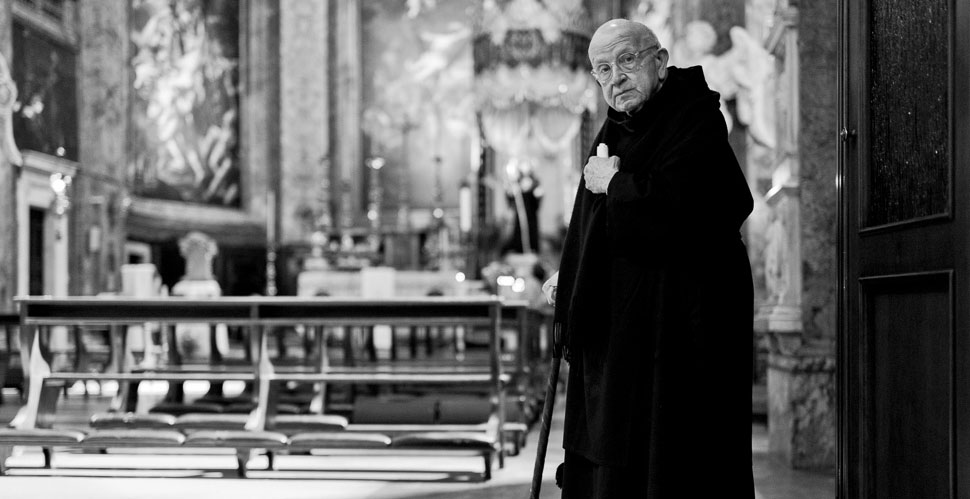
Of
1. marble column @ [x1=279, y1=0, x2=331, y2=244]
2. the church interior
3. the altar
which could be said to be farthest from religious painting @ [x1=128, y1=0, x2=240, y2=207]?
the altar

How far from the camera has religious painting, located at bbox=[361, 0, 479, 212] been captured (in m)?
20.5

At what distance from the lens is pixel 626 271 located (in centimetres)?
302

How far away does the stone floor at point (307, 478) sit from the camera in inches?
204

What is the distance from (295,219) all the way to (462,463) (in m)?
13.7

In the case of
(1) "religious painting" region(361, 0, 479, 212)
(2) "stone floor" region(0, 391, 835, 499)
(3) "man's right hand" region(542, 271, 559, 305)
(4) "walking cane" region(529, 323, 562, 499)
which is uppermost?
(1) "religious painting" region(361, 0, 479, 212)

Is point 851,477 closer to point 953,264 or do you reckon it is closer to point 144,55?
point 953,264

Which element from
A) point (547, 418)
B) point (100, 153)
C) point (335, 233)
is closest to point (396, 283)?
point (335, 233)

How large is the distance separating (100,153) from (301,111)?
5.38m

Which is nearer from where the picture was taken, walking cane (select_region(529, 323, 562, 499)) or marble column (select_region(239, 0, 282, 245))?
walking cane (select_region(529, 323, 562, 499))

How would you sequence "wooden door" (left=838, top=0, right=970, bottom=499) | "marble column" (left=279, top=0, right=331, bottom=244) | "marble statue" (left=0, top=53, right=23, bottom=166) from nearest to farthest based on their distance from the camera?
"wooden door" (left=838, top=0, right=970, bottom=499) < "marble statue" (left=0, top=53, right=23, bottom=166) < "marble column" (left=279, top=0, right=331, bottom=244)

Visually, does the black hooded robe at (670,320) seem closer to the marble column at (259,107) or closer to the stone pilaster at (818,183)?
the stone pilaster at (818,183)

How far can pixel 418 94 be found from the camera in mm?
20719

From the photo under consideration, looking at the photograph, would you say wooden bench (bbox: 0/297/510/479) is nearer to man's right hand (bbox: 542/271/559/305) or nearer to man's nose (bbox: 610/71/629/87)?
man's right hand (bbox: 542/271/559/305)

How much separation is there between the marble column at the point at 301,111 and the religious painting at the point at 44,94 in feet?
18.6
